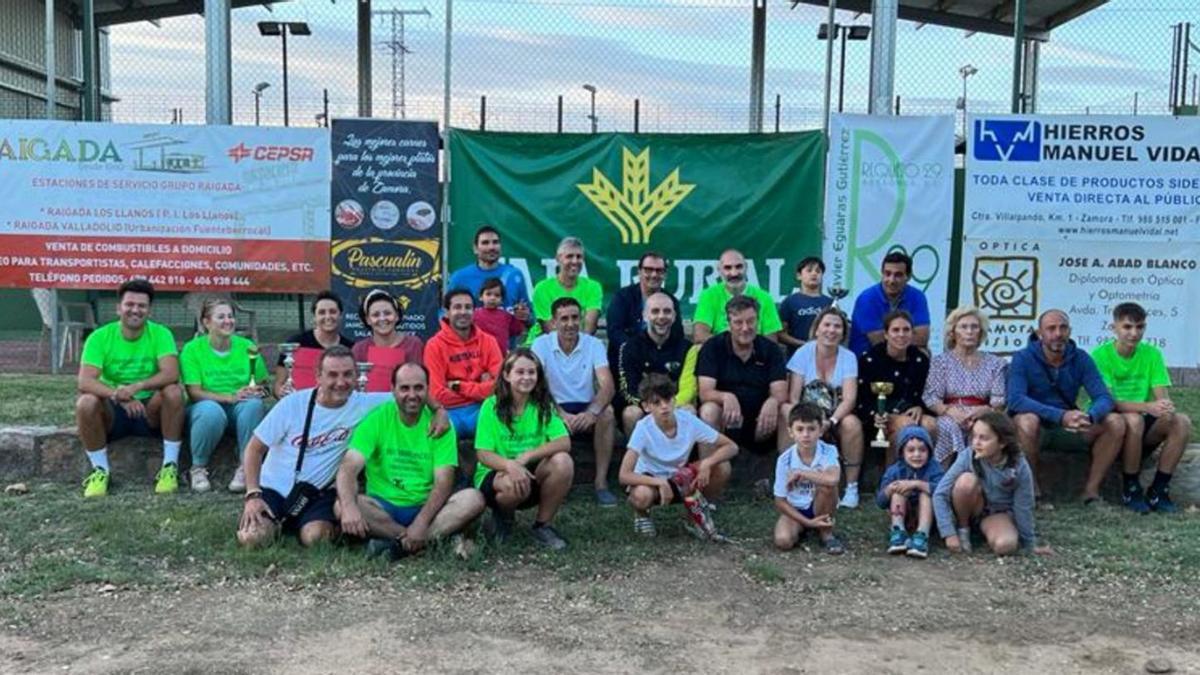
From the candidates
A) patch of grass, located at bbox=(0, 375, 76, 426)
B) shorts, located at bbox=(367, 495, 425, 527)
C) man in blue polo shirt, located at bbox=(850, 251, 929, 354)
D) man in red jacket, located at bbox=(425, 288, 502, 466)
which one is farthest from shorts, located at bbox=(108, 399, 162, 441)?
man in blue polo shirt, located at bbox=(850, 251, 929, 354)

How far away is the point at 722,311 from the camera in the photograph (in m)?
6.52

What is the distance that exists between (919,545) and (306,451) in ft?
9.45

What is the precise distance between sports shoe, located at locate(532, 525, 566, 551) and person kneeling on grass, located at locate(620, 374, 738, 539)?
0.41 metres

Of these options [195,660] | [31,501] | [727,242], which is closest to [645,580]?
[195,660]

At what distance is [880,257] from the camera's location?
7.87 meters

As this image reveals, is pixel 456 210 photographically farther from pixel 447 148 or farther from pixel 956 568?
pixel 956 568

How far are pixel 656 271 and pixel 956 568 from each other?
2527mm

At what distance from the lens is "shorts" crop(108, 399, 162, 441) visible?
584 cm

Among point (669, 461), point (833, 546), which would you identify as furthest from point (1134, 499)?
point (669, 461)

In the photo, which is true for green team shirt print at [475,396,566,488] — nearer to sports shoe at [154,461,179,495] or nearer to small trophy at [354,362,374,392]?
small trophy at [354,362,374,392]

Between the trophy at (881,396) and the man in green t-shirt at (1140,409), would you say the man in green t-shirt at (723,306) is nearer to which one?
the trophy at (881,396)

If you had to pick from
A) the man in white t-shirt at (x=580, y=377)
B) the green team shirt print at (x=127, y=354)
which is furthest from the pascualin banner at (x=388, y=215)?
the man in white t-shirt at (x=580, y=377)

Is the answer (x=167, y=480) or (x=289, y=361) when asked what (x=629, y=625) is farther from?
(x=167, y=480)

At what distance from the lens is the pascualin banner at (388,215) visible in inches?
308
